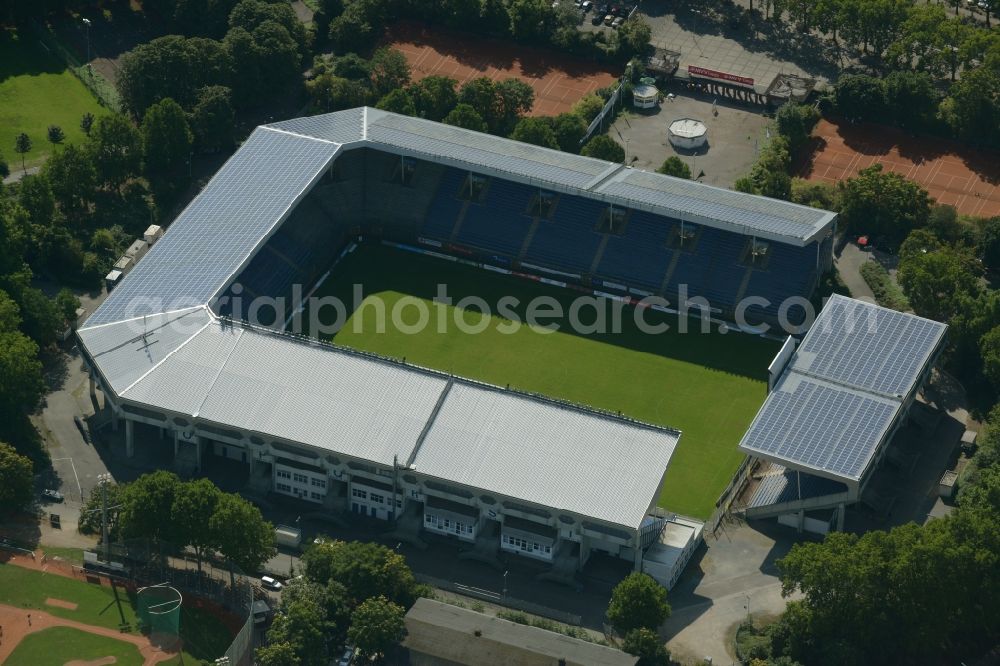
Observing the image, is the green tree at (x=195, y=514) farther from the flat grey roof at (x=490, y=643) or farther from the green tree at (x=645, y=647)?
the green tree at (x=645, y=647)

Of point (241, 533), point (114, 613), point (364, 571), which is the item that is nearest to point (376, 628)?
point (364, 571)

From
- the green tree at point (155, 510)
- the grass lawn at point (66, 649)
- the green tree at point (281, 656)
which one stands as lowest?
the grass lawn at point (66, 649)

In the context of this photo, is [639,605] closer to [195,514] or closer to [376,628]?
[376,628]

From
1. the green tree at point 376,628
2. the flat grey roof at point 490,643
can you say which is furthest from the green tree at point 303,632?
the flat grey roof at point 490,643

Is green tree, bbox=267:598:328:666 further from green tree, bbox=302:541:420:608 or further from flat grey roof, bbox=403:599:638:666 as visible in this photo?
flat grey roof, bbox=403:599:638:666

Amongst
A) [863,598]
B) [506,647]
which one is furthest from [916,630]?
[506,647]

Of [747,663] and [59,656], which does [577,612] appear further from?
[59,656]
